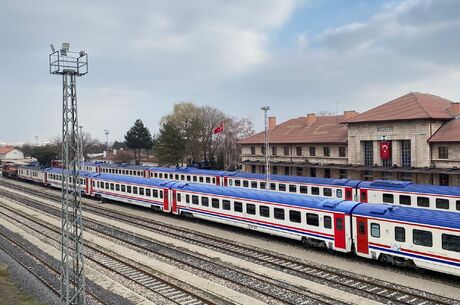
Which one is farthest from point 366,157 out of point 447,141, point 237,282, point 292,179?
point 237,282

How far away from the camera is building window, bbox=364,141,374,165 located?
47000 mm

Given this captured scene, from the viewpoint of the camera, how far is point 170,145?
74438 mm

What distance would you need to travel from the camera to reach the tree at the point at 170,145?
74375mm

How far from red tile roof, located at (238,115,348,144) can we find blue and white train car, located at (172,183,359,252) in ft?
87.9

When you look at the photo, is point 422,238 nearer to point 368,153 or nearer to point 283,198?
point 283,198

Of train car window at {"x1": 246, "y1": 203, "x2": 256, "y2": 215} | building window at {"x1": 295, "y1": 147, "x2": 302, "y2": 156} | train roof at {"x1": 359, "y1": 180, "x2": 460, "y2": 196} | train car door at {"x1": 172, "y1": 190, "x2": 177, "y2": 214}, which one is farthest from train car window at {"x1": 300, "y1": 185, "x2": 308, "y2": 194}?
building window at {"x1": 295, "y1": 147, "x2": 302, "y2": 156}

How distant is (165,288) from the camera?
1708 centimetres

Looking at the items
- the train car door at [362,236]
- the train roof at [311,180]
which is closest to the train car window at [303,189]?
the train roof at [311,180]

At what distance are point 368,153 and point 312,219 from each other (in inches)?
1118

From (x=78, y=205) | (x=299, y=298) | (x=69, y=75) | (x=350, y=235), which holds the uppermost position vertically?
(x=69, y=75)

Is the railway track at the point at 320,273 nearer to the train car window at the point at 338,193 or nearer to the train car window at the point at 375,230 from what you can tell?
the train car window at the point at 375,230

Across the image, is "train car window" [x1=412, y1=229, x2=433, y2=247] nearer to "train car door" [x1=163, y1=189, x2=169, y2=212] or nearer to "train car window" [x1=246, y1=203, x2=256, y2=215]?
"train car window" [x1=246, y1=203, x2=256, y2=215]

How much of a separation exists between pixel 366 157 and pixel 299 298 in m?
34.9

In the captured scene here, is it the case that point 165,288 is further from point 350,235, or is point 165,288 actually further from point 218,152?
point 218,152
